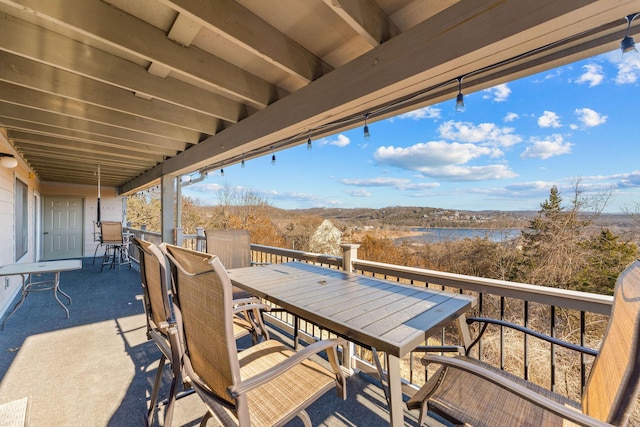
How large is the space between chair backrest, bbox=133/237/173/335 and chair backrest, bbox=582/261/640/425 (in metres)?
1.86

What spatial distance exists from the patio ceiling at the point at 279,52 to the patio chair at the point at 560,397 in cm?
116

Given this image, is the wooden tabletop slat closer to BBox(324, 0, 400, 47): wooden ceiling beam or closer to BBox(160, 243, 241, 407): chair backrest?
BBox(160, 243, 241, 407): chair backrest

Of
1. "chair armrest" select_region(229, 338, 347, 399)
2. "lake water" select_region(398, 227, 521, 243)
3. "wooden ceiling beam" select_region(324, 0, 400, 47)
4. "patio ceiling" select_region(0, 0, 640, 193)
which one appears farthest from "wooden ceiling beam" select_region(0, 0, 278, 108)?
"lake water" select_region(398, 227, 521, 243)

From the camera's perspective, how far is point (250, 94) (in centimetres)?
257

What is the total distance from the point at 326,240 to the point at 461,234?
4951 millimetres

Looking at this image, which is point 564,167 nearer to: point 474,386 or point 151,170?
point 474,386

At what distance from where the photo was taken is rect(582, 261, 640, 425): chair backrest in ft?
2.50

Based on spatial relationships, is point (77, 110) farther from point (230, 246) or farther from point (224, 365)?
point (224, 365)

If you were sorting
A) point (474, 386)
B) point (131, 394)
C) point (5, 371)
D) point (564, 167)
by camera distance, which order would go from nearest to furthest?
point (474, 386)
point (131, 394)
point (5, 371)
point (564, 167)

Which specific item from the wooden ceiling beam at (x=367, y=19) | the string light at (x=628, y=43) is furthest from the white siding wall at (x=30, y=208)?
the string light at (x=628, y=43)

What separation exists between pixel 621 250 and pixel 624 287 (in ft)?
24.2

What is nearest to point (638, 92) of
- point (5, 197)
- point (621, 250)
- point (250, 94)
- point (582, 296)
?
point (621, 250)

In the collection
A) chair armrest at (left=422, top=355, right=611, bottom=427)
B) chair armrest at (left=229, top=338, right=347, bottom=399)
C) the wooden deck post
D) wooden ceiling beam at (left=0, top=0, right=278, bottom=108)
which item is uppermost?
wooden ceiling beam at (left=0, top=0, right=278, bottom=108)

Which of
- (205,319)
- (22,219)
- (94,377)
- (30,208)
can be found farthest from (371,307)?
(30,208)
